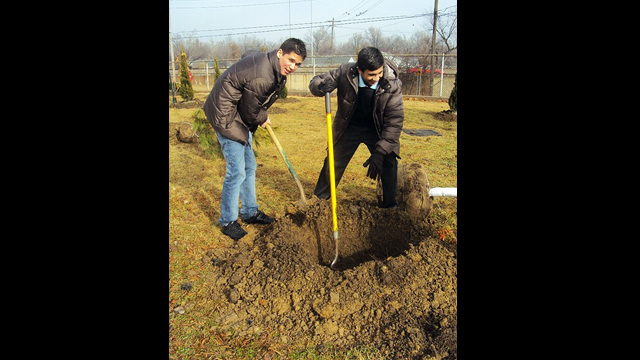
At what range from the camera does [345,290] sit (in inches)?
127

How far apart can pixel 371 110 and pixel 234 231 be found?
2.16 m

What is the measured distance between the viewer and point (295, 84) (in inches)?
1175

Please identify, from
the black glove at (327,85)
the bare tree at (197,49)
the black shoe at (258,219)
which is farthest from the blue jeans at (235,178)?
the bare tree at (197,49)

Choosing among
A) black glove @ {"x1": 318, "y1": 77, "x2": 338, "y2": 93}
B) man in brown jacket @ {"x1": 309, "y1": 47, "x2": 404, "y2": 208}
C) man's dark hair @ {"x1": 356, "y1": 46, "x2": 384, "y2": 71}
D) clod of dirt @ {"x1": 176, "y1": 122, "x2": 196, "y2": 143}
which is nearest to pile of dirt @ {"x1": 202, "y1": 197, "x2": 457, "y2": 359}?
man in brown jacket @ {"x1": 309, "y1": 47, "x2": 404, "y2": 208}

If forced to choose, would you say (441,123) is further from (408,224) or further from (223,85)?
(223,85)

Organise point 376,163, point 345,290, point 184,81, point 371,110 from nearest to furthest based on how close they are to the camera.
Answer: point 345,290 → point 376,163 → point 371,110 → point 184,81

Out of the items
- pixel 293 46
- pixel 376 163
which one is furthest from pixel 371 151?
pixel 293 46

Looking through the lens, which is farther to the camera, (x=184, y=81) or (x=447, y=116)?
(x=184, y=81)

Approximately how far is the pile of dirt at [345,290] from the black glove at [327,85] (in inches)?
61.5

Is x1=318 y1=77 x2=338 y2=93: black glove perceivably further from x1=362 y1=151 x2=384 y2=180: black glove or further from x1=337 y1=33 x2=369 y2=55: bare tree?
x1=337 y1=33 x2=369 y2=55: bare tree

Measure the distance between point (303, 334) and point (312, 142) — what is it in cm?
690

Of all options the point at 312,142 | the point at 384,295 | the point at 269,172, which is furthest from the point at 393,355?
the point at 312,142

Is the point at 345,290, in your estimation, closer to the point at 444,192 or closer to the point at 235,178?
the point at 235,178

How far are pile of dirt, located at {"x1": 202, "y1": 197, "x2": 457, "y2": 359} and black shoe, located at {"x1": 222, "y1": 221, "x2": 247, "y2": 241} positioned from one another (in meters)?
0.12
